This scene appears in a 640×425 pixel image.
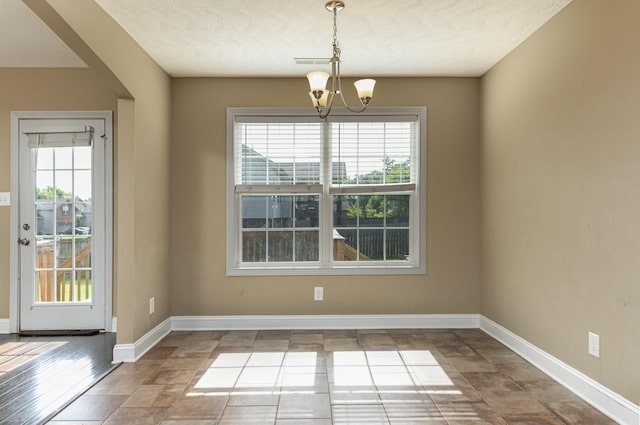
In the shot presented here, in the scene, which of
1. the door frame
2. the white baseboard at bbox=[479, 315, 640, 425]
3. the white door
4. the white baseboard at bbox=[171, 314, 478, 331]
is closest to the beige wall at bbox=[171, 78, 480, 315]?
the white baseboard at bbox=[171, 314, 478, 331]

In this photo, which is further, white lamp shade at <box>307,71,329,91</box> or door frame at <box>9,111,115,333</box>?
door frame at <box>9,111,115,333</box>

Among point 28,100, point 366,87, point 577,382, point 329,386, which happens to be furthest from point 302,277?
point 28,100

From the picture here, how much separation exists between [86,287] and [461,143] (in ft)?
12.9

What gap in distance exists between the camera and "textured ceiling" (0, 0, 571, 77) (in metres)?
2.93

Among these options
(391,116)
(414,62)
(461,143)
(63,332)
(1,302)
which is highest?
(414,62)

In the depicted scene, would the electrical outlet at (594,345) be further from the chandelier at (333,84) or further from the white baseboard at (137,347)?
the white baseboard at (137,347)

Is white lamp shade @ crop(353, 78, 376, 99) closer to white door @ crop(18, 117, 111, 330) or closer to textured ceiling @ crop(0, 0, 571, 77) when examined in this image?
textured ceiling @ crop(0, 0, 571, 77)

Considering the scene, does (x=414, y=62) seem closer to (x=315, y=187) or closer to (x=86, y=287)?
(x=315, y=187)

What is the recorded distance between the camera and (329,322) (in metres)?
4.38

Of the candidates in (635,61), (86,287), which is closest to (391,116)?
(635,61)

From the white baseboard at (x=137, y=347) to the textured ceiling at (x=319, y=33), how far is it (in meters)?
2.40

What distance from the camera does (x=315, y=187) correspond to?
4.41m

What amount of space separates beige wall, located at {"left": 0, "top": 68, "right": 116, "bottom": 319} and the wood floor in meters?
0.76

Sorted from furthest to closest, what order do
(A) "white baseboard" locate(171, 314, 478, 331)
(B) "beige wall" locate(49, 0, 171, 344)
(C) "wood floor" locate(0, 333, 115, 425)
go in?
(A) "white baseboard" locate(171, 314, 478, 331), (B) "beige wall" locate(49, 0, 171, 344), (C) "wood floor" locate(0, 333, 115, 425)
